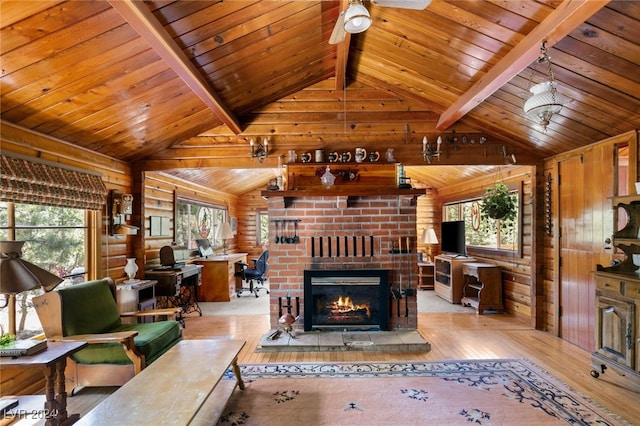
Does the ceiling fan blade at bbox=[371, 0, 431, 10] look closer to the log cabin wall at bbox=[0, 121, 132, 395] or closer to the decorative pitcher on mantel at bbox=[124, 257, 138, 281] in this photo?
the log cabin wall at bbox=[0, 121, 132, 395]

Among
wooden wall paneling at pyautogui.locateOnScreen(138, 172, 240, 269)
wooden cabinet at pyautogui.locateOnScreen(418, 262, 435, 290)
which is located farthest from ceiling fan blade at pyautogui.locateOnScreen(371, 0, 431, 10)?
wooden cabinet at pyautogui.locateOnScreen(418, 262, 435, 290)

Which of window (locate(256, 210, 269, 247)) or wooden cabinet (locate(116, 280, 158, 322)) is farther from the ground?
window (locate(256, 210, 269, 247))

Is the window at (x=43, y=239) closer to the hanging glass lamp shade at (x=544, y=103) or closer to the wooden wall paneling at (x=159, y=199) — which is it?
the wooden wall paneling at (x=159, y=199)

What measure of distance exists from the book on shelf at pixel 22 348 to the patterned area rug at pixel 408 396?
1.32m

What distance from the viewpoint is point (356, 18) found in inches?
78.7

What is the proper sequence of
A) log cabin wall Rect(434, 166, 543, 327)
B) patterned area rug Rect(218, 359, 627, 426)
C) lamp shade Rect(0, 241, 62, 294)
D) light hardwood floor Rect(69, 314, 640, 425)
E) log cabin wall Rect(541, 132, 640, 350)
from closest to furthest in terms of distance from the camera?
lamp shade Rect(0, 241, 62, 294) → patterned area rug Rect(218, 359, 627, 426) → light hardwood floor Rect(69, 314, 640, 425) → log cabin wall Rect(541, 132, 640, 350) → log cabin wall Rect(434, 166, 543, 327)

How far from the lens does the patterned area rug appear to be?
2.56 metres

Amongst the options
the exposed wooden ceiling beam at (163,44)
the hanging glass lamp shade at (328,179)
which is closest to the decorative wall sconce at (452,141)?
the hanging glass lamp shade at (328,179)

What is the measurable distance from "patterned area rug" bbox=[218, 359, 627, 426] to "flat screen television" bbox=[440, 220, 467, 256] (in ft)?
11.2

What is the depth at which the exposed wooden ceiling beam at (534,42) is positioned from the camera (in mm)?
2082

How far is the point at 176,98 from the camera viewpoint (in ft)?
11.9

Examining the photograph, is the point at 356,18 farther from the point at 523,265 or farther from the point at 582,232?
the point at 523,265

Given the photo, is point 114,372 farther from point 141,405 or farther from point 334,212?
point 334,212

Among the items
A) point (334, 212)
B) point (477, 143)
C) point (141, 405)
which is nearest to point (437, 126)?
point (477, 143)
